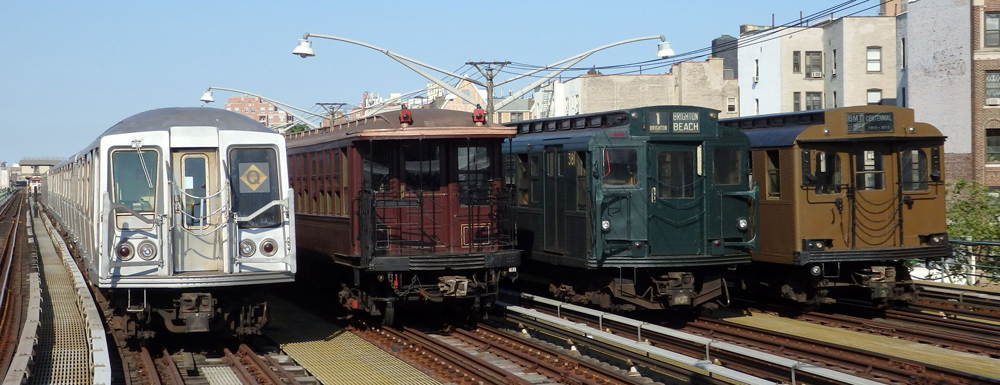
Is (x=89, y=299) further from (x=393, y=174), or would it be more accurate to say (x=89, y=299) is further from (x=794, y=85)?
(x=794, y=85)

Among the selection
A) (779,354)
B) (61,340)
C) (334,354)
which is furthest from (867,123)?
(61,340)

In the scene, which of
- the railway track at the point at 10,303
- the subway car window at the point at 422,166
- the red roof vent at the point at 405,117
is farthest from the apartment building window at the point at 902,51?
the railway track at the point at 10,303

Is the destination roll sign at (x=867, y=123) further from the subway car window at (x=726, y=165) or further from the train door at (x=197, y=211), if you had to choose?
the train door at (x=197, y=211)

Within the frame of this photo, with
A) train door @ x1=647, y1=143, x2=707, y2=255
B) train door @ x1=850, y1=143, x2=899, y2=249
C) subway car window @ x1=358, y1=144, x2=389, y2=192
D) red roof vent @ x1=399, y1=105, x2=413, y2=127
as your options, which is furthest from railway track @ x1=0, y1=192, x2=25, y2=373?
train door @ x1=850, y1=143, x2=899, y2=249

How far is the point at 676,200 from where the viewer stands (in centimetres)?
1511

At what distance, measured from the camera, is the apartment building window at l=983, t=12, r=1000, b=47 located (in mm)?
32062

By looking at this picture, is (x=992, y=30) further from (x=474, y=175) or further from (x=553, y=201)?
(x=474, y=175)

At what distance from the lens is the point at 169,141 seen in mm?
12922

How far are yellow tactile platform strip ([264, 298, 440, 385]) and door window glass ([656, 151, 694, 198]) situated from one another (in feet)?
15.3

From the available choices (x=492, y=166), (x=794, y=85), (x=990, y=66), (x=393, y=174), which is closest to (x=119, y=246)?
(x=393, y=174)

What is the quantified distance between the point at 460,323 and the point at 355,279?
2.01 meters

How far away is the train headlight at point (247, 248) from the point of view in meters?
13.0

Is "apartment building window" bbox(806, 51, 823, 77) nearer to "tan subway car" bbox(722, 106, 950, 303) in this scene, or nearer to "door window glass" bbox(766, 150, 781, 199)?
"tan subway car" bbox(722, 106, 950, 303)

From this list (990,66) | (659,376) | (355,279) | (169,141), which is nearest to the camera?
(659,376)
